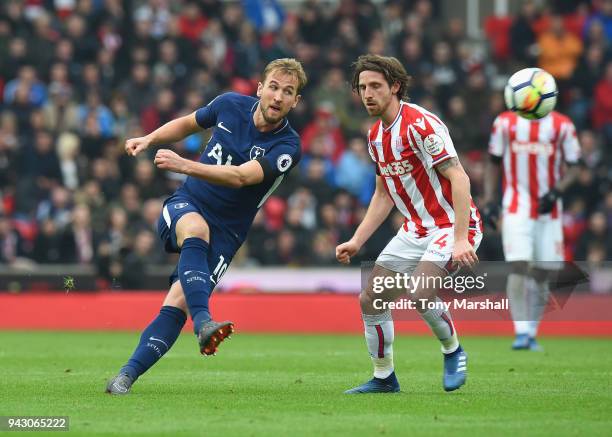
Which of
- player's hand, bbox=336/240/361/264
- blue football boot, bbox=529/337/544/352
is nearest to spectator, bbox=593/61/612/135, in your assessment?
blue football boot, bbox=529/337/544/352

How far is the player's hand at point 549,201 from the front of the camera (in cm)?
1330

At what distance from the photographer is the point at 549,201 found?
1331 cm

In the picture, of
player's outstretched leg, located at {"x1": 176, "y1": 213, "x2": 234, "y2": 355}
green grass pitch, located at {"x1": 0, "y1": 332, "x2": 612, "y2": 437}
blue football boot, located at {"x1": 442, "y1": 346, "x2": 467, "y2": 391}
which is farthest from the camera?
blue football boot, located at {"x1": 442, "y1": 346, "x2": 467, "y2": 391}

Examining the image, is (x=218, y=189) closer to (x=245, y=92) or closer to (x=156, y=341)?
(x=156, y=341)

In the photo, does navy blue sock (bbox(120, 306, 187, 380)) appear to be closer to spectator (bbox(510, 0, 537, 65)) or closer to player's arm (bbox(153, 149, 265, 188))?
player's arm (bbox(153, 149, 265, 188))

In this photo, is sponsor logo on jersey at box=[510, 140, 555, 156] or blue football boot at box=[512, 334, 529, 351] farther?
sponsor logo on jersey at box=[510, 140, 555, 156]

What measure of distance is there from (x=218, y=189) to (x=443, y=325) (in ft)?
6.02

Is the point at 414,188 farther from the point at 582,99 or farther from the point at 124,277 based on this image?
the point at 582,99

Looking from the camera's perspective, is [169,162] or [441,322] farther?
[441,322]

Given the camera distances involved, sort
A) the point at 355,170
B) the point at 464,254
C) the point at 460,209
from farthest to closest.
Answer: the point at 355,170
the point at 460,209
the point at 464,254

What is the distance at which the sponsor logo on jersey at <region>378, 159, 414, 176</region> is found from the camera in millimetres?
8672

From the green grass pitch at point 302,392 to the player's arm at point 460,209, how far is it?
0.96m

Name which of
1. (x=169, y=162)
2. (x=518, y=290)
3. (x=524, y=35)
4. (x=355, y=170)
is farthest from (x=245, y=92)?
(x=169, y=162)

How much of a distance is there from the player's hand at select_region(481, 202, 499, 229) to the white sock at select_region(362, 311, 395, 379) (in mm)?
4202
